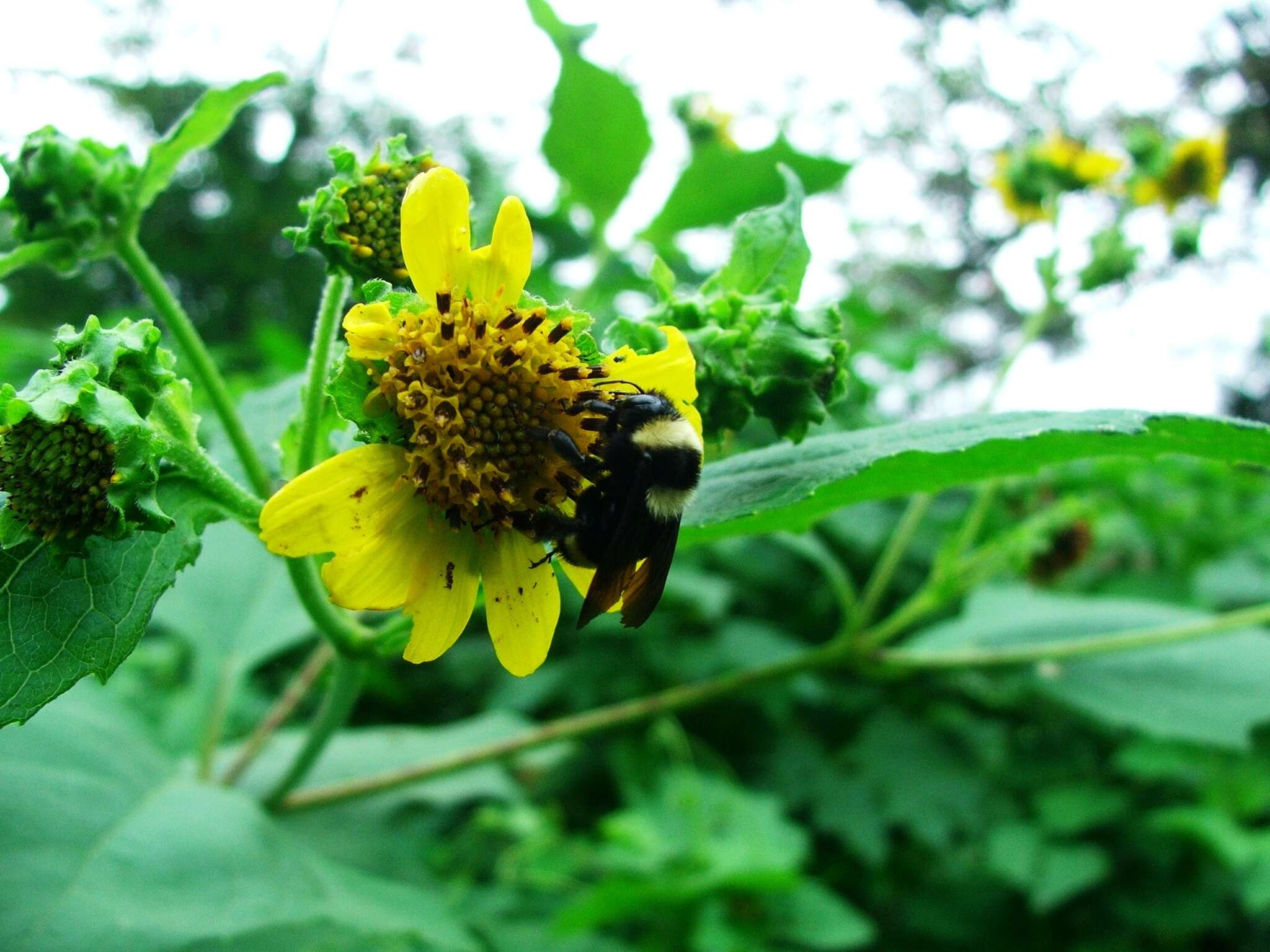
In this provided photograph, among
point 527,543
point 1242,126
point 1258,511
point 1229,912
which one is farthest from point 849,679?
point 1242,126

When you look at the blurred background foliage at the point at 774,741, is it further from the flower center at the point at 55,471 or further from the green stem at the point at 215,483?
the flower center at the point at 55,471

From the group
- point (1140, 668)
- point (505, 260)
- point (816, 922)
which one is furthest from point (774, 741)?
point (505, 260)

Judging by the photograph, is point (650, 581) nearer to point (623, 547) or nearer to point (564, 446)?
point (623, 547)

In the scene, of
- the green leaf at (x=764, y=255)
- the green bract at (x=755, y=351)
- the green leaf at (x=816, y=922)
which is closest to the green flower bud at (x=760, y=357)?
the green bract at (x=755, y=351)

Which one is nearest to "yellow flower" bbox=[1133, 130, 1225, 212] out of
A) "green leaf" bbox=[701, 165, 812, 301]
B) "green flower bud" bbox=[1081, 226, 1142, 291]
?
"green flower bud" bbox=[1081, 226, 1142, 291]

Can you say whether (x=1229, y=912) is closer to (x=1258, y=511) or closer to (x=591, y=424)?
(x=1258, y=511)

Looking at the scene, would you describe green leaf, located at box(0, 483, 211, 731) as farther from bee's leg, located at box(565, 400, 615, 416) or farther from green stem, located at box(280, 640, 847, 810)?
green stem, located at box(280, 640, 847, 810)
